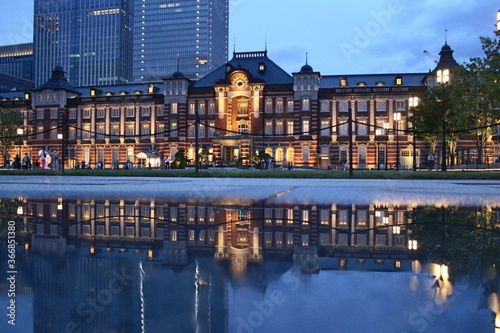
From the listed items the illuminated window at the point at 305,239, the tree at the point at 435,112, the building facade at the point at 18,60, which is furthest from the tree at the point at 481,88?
the building facade at the point at 18,60

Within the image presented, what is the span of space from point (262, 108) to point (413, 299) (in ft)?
173

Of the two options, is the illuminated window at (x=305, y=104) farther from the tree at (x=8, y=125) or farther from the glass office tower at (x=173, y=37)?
the glass office tower at (x=173, y=37)

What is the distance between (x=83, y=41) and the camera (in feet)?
493

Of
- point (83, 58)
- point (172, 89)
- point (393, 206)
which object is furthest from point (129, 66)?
point (393, 206)

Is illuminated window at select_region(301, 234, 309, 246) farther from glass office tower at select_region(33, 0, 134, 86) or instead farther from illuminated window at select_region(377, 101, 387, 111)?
glass office tower at select_region(33, 0, 134, 86)

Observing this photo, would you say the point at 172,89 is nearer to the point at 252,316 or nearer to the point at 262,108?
the point at 262,108

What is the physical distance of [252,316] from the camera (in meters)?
2.65

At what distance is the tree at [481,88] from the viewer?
27766 mm

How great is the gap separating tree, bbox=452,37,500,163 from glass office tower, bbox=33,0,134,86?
137930 mm

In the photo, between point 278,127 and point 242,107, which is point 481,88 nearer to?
point 278,127

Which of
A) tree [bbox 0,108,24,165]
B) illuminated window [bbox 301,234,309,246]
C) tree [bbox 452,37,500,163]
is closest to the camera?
illuminated window [bbox 301,234,309,246]

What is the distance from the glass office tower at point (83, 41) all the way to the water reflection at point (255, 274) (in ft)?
511

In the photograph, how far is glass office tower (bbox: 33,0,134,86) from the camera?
150000 millimetres

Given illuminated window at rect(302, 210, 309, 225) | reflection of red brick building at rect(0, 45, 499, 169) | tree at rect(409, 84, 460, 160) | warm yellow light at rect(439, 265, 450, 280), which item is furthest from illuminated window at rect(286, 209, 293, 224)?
reflection of red brick building at rect(0, 45, 499, 169)
